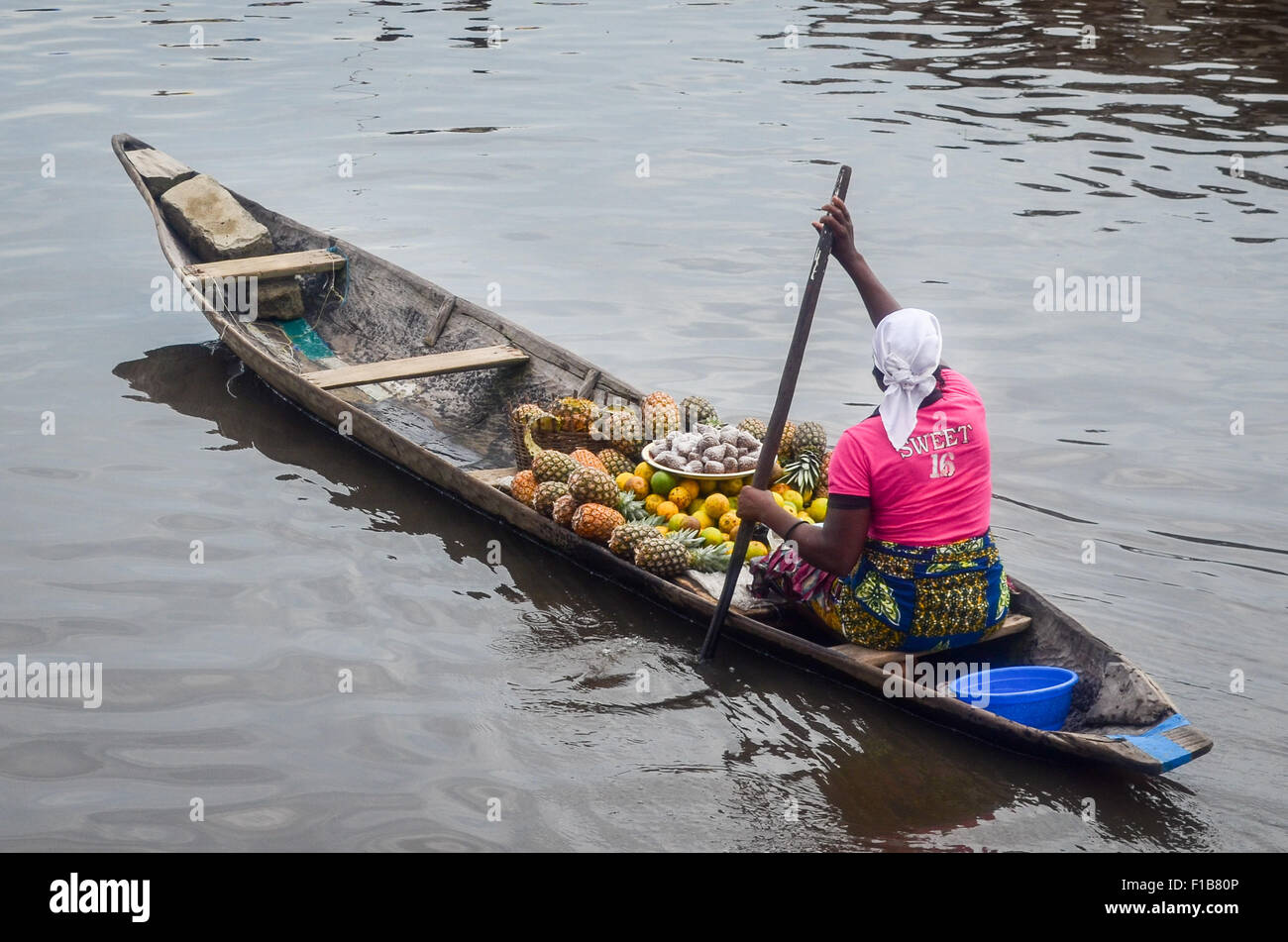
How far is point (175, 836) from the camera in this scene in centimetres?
450

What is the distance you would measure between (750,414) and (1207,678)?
135 inches

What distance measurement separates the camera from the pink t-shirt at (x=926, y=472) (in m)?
4.69

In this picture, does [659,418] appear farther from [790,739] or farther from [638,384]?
[790,739]

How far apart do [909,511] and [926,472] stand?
6.8 inches

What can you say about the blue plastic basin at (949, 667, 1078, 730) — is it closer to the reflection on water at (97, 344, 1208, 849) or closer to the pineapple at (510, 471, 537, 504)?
the reflection on water at (97, 344, 1208, 849)

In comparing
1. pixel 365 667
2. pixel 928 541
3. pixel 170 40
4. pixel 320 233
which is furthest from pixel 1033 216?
pixel 170 40

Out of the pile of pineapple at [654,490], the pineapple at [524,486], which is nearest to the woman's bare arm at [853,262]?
the pile of pineapple at [654,490]

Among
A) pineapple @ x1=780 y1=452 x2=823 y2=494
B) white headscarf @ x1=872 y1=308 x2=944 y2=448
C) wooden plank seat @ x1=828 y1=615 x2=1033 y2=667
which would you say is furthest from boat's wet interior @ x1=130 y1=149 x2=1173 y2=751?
white headscarf @ x1=872 y1=308 x2=944 y2=448

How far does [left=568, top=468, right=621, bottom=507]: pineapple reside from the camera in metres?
6.04

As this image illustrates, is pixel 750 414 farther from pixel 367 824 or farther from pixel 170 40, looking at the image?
pixel 170 40

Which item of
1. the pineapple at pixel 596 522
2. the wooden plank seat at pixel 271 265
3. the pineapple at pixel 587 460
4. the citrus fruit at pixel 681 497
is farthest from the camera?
the wooden plank seat at pixel 271 265

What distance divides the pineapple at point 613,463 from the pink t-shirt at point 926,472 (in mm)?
1908

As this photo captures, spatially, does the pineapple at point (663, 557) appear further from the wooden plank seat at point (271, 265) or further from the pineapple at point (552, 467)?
the wooden plank seat at point (271, 265)

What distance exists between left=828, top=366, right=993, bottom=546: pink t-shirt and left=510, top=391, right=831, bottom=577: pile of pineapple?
0.95m
